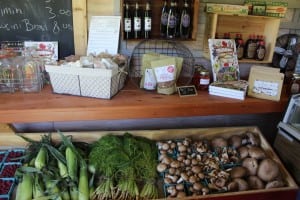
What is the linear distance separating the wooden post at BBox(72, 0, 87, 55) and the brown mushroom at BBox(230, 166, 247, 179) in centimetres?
119

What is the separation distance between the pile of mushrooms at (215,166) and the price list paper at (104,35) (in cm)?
71

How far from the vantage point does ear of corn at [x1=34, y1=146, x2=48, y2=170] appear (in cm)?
149

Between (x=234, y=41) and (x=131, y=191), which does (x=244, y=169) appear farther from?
(x=234, y=41)

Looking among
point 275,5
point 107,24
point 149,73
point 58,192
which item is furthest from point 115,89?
point 275,5

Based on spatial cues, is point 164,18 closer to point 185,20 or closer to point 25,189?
point 185,20

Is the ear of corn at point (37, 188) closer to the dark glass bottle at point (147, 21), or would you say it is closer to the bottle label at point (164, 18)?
the dark glass bottle at point (147, 21)

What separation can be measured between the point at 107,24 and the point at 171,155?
92 cm

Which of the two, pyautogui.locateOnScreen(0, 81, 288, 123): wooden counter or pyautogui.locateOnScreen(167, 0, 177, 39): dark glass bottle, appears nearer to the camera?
pyautogui.locateOnScreen(0, 81, 288, 123): wooden counter

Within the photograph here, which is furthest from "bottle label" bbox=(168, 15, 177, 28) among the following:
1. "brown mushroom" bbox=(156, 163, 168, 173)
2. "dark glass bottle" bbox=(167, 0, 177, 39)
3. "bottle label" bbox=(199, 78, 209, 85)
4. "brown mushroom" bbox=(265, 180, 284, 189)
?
"brown mushroom" bbox=(265, 180, 284, 189)

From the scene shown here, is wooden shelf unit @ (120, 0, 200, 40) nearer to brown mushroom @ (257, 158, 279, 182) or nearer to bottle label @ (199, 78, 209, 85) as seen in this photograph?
bottle label @ (199, 78, 209, 85)

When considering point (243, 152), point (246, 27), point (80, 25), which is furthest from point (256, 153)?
point (80, 25)

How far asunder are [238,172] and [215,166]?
0.43 ft

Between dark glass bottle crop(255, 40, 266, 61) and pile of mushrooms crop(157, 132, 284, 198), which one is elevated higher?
dark glass bottle crop(255, 40, 266, 61)

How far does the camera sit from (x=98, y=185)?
58.7 inches
